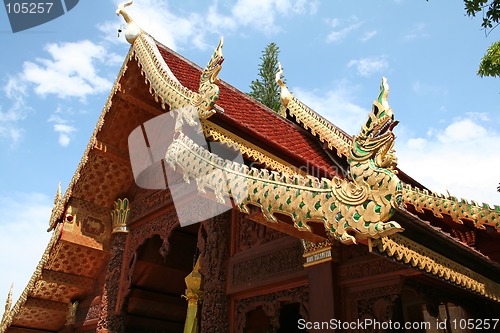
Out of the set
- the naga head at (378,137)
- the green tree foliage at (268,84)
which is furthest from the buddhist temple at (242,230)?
the green tree foliage at (268,84)

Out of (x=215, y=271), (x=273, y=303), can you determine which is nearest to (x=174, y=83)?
(x=215, y=271)

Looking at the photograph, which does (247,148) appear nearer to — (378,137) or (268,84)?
(378,137)

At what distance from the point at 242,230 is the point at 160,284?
2.26 meters

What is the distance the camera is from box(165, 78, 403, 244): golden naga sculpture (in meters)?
2.13

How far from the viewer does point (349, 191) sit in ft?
7.50

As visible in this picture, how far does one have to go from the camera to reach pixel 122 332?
17.7ft

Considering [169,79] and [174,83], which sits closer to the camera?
[174,83]

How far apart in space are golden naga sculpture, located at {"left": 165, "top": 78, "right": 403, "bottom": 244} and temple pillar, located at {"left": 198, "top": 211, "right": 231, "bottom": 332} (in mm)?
1616

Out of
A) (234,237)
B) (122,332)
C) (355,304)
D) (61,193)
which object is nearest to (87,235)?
(61,193)

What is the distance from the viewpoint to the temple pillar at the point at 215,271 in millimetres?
4027

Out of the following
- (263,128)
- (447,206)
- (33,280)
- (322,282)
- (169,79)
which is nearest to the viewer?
(322,282)

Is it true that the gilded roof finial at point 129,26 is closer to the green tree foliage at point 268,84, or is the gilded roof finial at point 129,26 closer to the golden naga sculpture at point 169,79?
the golden naga sculpture at point 169,79

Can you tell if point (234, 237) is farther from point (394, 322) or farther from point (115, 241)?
point (115, 241)

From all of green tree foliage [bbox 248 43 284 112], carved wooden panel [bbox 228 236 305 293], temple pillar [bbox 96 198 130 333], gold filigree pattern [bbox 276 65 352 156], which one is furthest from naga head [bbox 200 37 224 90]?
green tree foliage [bbox 248 43 284 112]
